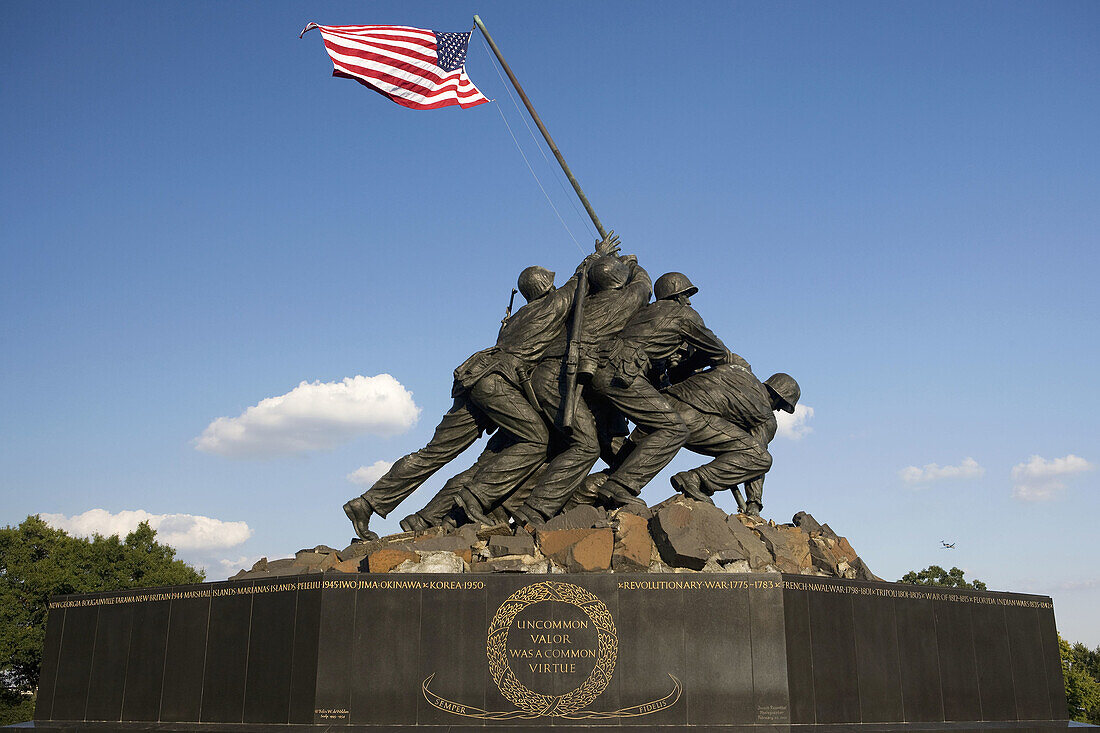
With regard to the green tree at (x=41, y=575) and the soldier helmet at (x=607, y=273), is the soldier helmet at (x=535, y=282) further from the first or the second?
the green tree at (x=41, y=575)

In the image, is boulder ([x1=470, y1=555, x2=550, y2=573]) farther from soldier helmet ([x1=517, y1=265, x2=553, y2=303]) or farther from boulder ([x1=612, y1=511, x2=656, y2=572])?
soldier helmet ([x1=517, y1=265, x2=553, y2=303])

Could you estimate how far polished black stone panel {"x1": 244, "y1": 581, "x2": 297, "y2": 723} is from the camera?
947 centimetres

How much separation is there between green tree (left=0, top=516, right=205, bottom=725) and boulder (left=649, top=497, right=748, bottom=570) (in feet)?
77.2

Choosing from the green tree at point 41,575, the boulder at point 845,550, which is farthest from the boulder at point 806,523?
the green tree at point 41,575

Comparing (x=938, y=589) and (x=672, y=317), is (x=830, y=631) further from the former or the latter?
(x=672, y=317)

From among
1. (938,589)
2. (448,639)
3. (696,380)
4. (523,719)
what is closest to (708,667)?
(523,719)

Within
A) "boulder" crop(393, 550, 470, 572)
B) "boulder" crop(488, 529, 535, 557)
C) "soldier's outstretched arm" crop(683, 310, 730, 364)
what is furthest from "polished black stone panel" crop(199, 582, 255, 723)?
"soldier's outstretched arm" crop(683, 310, 730, 364)

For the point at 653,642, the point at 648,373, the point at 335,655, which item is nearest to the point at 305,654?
the point at 335,655

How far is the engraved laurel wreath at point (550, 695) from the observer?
9.22 metres

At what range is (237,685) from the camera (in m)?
9.76

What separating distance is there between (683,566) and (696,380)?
125 inches

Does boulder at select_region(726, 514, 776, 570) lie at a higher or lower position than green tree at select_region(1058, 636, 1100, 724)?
higher

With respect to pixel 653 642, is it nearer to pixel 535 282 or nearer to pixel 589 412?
pixel 589 412

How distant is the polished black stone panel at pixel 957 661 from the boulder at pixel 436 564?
17.4ft
